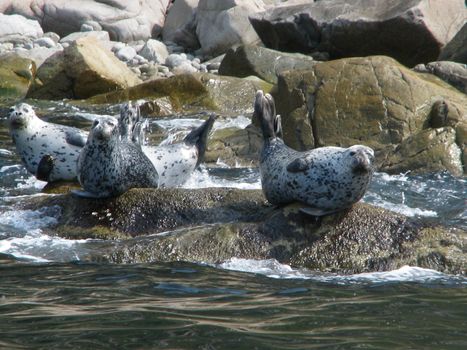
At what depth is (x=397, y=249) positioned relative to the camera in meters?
6.71

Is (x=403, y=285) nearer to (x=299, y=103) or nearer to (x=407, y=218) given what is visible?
(x=407, y=218)

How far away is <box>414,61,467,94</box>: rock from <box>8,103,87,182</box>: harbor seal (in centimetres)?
597

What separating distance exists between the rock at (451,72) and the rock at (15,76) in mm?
9034

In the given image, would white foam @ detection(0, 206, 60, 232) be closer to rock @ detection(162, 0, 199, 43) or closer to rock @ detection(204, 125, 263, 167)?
rock @ detection(204, 125, 263, 167)

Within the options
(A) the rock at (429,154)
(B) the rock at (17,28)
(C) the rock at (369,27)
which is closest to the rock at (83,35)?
(B) the rock at (17,28)

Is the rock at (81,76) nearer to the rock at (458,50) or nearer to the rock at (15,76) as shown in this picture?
the rock at (15,76)

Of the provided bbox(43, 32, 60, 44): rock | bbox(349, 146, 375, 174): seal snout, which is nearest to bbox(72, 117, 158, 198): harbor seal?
bbox(349, 146, 375, 174): seal snout

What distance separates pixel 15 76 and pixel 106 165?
13492 mm

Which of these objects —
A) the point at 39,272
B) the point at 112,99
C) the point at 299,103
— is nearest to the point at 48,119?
the point at 112,99

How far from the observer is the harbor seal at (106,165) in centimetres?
770

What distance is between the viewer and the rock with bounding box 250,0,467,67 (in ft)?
65.2

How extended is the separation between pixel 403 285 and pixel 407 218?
1.02 metres

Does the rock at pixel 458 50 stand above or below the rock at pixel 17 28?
above

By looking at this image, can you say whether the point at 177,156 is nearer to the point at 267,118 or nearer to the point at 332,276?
the point at 267,118
